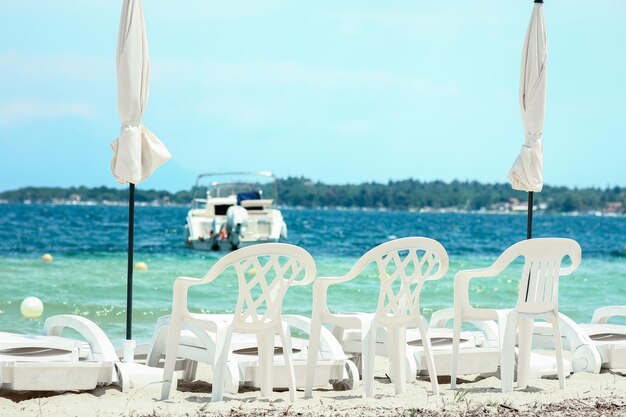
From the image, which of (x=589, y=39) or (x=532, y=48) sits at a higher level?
(x=589, y=39)

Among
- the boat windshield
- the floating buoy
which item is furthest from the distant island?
the floating buoy

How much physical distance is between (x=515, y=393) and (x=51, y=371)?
266 centimetres

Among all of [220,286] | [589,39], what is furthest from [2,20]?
[220,286]

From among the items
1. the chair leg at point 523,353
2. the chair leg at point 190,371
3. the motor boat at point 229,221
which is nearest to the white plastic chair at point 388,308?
the chair leg at point 523,353

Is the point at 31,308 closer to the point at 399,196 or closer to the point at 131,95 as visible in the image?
the point at 131,95

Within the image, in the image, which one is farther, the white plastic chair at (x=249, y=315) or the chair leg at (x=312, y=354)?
the chair leg at (x=312, y=354)

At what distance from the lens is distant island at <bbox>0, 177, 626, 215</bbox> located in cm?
7506

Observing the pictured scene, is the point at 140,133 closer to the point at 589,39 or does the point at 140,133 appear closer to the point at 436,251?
the point at 436,251

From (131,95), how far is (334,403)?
2158mm

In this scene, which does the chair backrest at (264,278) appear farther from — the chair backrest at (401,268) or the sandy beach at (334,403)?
the sandy beach at (334,403)

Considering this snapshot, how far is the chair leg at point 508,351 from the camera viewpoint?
5637 mm

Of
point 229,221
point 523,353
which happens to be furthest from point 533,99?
point 229,221

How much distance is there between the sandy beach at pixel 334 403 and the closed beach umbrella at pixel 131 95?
0.61 metres

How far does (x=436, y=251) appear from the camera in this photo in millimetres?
5445
